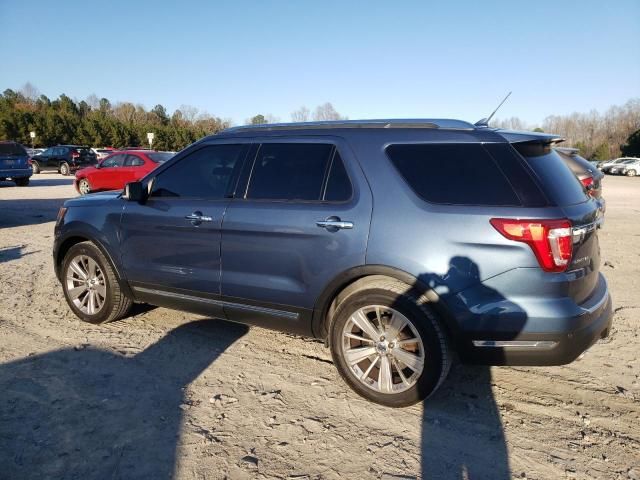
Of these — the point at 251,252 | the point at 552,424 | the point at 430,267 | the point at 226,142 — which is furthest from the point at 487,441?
A: the point at 226,142

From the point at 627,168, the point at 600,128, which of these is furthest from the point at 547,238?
the point at 600,128

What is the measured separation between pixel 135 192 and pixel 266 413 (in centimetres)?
229

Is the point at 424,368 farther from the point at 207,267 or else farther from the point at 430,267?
the point at 207,267

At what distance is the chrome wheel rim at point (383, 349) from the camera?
312cm

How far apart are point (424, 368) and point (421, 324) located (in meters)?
0.29

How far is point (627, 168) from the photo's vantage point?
42875 mm

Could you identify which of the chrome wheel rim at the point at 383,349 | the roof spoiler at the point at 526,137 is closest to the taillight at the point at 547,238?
the roof spoiler at the point at 526,137

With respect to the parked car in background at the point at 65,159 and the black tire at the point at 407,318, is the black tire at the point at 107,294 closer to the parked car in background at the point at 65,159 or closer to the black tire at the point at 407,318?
the black tire at the point at 407,318

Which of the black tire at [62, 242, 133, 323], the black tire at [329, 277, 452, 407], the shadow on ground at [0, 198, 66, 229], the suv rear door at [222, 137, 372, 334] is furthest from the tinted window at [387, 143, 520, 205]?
the shadow on ground at [0, 198, 66, 229]

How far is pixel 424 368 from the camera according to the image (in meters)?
3.06

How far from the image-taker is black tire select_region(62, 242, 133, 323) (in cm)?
449

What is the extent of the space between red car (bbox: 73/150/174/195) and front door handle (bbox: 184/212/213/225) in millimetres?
11318

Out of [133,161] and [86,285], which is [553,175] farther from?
[133,161]

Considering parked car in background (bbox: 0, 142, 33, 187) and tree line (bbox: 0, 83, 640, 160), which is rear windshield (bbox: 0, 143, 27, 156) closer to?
parked car in background (bbox: 0, 142, 33, 187)
